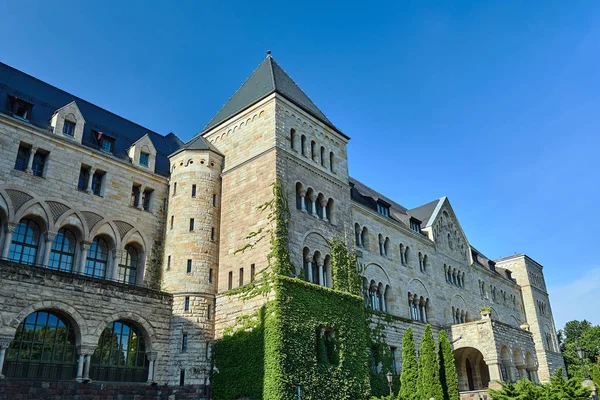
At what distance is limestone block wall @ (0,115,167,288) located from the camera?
24047 millimetres

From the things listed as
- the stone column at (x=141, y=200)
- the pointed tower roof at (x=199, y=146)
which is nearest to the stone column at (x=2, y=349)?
the stone column at (x=141, y=200)

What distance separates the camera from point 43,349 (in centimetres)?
2172

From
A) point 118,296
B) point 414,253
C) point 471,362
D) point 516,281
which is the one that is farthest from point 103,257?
point 516,281

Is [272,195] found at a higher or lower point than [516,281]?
lower

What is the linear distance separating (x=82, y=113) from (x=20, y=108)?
4838 millimetres

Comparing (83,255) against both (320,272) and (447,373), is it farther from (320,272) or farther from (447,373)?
(447,373)

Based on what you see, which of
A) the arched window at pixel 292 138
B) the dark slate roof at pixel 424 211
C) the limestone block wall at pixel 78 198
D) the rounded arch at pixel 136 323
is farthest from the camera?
the dark slate roof at pixel 424 211

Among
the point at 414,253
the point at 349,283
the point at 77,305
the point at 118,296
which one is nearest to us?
the point at 77,305

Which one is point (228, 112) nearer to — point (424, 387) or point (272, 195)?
point (272, 195)

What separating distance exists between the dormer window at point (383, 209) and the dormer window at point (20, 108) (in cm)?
2370

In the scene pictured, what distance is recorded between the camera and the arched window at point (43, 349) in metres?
20.9

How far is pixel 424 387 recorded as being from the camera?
2578 cm

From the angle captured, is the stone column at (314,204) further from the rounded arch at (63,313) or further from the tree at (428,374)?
the rounded arch at (63,313)

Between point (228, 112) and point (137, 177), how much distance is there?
701 centimetres
